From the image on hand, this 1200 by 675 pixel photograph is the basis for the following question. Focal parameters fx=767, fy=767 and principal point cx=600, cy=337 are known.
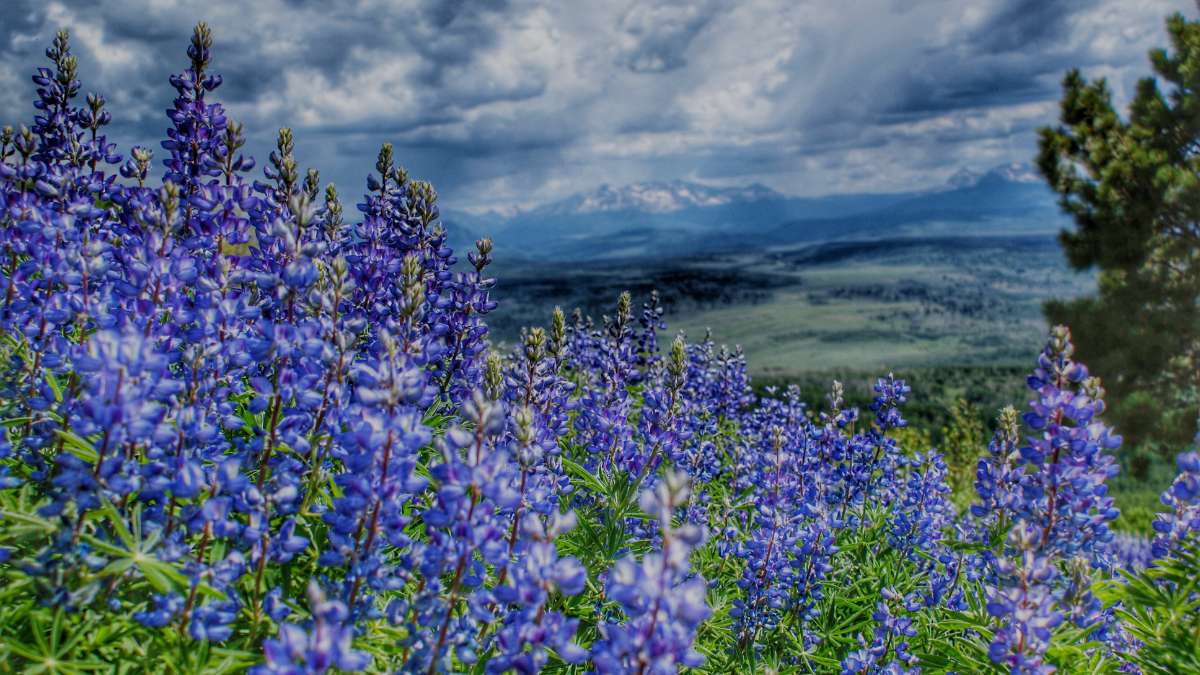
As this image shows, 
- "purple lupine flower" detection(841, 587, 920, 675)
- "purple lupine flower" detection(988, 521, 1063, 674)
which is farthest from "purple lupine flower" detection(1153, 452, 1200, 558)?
"purple lupine flower" detection(841, 587, 920, 675)

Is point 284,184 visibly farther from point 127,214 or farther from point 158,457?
point 158,457

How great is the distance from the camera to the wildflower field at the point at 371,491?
2.51 meters

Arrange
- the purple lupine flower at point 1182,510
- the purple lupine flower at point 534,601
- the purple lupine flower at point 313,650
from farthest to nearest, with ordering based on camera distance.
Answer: the purple lupine flower at point 1182,510 → the purple lupine flower at point 534,601 → the purple lupine flower at point 313,650

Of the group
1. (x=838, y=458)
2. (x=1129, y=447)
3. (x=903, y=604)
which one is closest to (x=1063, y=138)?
(x=1129, y=447)

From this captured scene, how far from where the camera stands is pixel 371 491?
102 inches

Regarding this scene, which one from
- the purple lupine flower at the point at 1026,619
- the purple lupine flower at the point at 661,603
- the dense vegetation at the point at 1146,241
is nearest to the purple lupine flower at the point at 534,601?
the purple lupine flower at the point at 661,603

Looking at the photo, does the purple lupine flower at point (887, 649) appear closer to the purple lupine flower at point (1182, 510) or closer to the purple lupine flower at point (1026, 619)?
the purple lupine flower at point (1026, 619)

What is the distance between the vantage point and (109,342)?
248cm

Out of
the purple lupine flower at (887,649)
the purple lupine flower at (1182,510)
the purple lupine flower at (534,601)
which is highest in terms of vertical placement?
the purple lupine flower at (534,601)

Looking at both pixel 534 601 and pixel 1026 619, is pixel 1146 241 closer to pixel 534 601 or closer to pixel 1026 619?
pixel 1026 619

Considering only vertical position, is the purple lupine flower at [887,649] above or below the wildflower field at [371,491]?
below

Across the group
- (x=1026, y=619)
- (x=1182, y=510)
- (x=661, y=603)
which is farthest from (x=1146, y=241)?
(x=661, y=603)

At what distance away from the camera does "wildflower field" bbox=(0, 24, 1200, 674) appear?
2514mm

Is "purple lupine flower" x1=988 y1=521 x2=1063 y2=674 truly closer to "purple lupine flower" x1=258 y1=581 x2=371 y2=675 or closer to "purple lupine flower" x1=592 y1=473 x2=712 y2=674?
"purple lupine flower" x1=592 y1=473 x2=712 y2=674
